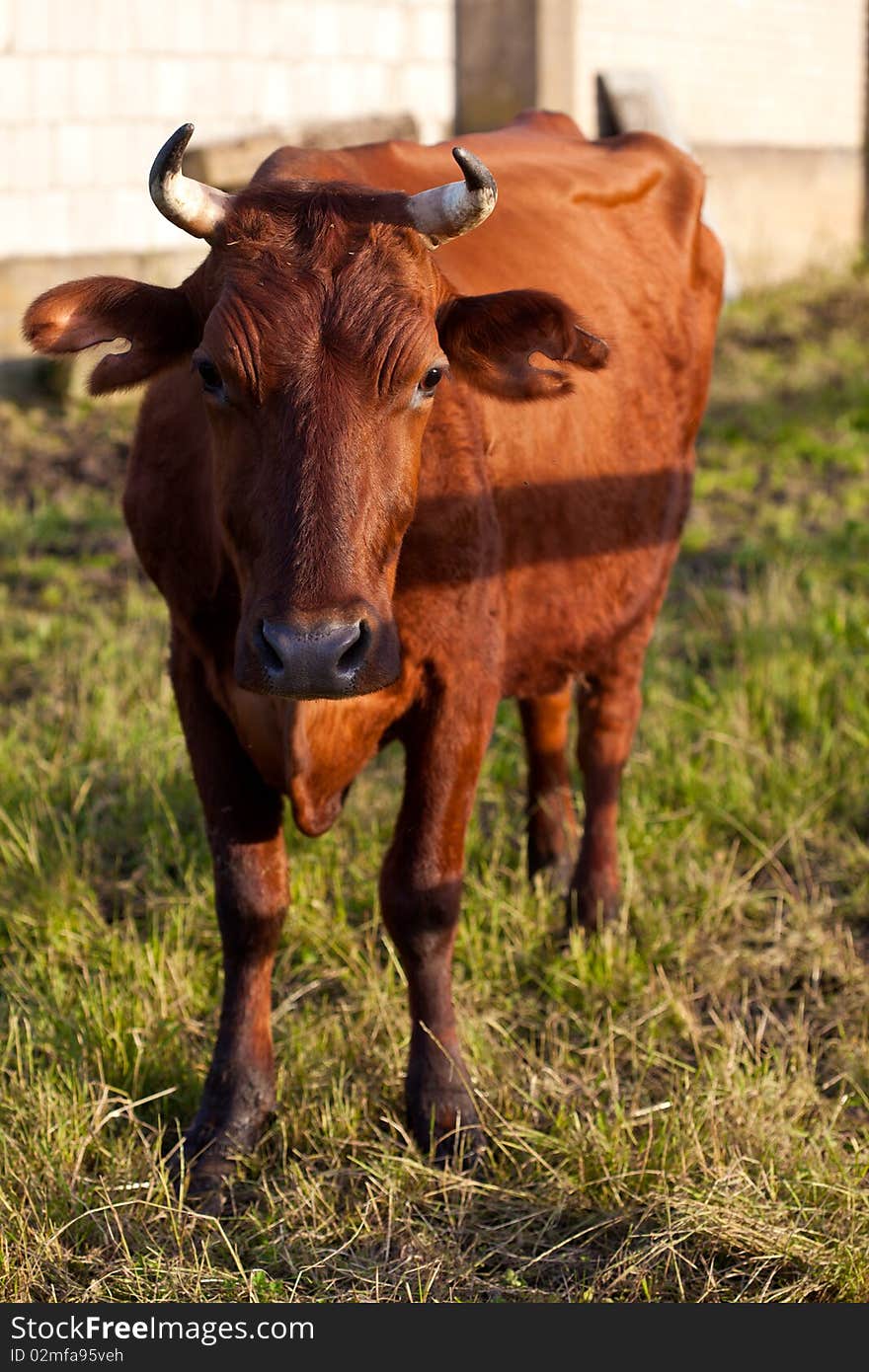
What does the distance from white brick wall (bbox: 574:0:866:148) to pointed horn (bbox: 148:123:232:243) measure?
873cm

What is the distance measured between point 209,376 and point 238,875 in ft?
3.56

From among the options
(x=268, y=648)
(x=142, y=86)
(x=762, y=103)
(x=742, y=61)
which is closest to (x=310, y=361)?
(x=268, y=648)

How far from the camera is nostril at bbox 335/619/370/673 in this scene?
260 cm

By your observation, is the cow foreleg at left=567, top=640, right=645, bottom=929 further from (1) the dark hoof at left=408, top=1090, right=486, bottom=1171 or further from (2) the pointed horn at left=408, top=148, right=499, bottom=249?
(2) the pointed horn at left=408, top=148, right=499, bottom=249

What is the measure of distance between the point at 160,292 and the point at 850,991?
2129 mm

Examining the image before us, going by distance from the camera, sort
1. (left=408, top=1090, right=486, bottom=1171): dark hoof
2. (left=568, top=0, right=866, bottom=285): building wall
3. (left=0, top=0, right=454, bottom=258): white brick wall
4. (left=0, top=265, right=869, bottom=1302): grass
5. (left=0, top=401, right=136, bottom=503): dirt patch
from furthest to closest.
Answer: (left=568, top=0, right=866, bottom=285): building wall, (left=0, top=0, right=454, bottom=258): white brick wall, (left=0, top=401, right=136, bottom=503): dirt patch, (left=408, top=1090, right=486, bottom=1171): dark hoof, (left=0, top=265, right=869, bottom=1302): grass

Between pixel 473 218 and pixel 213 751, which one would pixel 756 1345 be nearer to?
pixel 213 751

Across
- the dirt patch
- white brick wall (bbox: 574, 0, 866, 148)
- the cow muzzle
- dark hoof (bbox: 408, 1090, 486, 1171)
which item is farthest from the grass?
white brick wall (bbox: 574, 0, 866, 148)

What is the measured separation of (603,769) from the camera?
4.35 meters

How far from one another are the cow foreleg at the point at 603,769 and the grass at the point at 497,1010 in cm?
10

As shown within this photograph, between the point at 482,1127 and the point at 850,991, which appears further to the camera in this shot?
the point at 850,991

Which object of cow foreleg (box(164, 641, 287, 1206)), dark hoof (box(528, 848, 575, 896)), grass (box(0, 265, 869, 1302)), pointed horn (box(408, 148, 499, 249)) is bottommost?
dark hoof (box(528, 848, 575, 896))

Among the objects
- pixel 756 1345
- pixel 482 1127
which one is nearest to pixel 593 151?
pixel 482 1127

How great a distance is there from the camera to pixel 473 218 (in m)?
2.88
